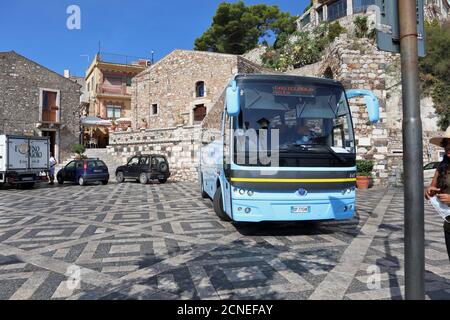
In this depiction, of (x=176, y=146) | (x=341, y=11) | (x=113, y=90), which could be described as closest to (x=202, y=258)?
(x=176, y=146)

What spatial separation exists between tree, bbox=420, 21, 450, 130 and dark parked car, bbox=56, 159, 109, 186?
1927 centimetres

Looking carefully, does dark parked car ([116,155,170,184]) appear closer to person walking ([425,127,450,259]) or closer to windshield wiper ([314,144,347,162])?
windshield wiper ([314,144,347,162])

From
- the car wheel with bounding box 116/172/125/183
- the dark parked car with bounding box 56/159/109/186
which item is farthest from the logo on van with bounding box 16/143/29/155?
the car wheel with bounding box 116/172/125/183

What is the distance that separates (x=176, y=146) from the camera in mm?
21391

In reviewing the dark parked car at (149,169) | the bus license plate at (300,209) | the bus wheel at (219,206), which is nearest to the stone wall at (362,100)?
the dark parked car at (149,169)

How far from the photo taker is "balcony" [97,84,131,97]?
39.8 metres

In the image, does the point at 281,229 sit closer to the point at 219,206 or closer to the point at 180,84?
the point at 219,206

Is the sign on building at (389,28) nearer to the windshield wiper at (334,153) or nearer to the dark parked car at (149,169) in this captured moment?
the windshield wiper at (334,153)

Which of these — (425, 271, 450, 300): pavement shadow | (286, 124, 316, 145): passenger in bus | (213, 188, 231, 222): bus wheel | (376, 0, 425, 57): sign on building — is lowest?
(425, 271, 450, 300): pavement shadow

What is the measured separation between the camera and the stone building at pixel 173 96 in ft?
75.3

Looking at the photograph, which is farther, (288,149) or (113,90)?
(113,90)

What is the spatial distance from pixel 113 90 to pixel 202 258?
39212 mm
